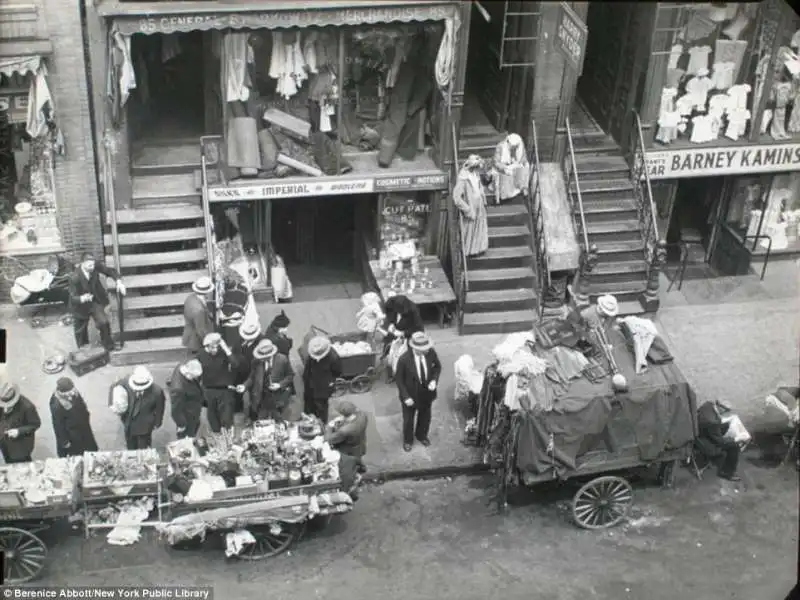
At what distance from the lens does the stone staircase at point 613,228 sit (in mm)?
18859

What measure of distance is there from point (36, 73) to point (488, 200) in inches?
281

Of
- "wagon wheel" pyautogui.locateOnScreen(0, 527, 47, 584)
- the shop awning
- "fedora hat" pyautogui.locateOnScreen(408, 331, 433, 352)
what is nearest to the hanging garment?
the shop awning

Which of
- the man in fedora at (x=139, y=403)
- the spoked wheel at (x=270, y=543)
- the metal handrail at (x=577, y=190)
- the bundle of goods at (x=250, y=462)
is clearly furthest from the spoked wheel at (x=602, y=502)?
the man in fedora at (x=139, y=403)

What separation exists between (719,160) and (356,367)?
698 cm

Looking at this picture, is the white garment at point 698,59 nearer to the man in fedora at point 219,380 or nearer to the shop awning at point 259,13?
the shop awning at point 259,13

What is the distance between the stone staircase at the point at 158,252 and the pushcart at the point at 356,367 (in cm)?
222

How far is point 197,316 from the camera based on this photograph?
1638 cm

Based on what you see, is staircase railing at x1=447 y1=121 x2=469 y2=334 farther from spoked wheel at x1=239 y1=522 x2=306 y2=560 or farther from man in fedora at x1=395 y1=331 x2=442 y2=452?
spoked wheel at x1=239 y1=522 x2=306 y2=560

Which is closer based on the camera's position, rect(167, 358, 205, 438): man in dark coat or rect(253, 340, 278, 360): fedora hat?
rect(167, 358, 205, 438): man in dark coat

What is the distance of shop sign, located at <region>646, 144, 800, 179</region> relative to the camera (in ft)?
61.9

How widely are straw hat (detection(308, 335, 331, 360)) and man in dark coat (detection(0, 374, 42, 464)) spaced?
358 cm

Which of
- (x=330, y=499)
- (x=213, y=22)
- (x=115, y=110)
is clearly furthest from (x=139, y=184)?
(x=330, y=499)

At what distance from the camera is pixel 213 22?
639 inches

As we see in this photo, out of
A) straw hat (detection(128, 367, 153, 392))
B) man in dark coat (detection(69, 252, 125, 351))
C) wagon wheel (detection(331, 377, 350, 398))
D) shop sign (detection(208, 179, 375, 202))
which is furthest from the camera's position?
shop sign (detection(208, 179, 375, 202))
